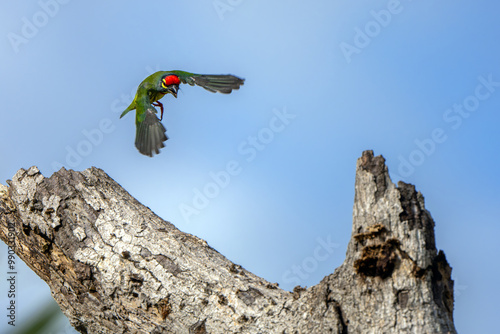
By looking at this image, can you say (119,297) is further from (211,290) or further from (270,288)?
(270,288)

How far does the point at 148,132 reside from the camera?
5184 mm

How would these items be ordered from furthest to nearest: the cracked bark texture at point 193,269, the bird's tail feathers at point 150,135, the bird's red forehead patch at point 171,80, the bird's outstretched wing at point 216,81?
the bird's red forehead patch at point 171,80 < the bird's outstretched wing at point 216,81 < the bird's tail feathers at point 150,135 < the cracked bark texture at point 193,269

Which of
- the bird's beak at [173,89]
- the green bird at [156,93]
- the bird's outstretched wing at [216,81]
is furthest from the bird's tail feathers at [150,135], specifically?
the bird's outstretched wing at [216,81]

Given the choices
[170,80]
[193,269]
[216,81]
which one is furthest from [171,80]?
[193,269]

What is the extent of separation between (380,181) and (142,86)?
3.46 metres

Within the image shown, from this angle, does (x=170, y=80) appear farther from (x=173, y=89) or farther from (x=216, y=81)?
(x=216, y=81)

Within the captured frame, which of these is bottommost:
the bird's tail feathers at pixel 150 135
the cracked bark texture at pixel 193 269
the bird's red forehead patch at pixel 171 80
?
the cracked bark texture at pixel 193 269

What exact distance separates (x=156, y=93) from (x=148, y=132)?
793 millimetres

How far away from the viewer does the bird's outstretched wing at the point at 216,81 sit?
5375 mm

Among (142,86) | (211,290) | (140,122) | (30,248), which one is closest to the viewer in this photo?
→ (211,290)

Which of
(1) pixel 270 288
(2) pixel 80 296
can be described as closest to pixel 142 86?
(2) pixel 80 296

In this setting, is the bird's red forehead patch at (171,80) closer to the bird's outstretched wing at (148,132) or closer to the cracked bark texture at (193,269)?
the bird's outstretched wing at (148,132)

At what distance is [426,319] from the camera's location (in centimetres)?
293

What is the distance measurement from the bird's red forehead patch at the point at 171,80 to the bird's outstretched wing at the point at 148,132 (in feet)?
1.02
